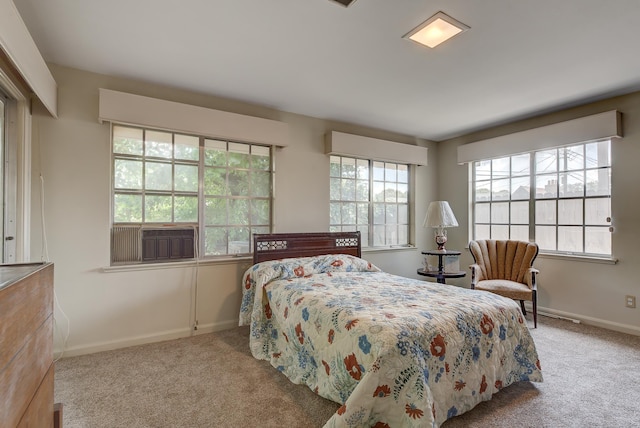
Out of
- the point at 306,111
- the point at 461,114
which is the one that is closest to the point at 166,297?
the point at 306,111

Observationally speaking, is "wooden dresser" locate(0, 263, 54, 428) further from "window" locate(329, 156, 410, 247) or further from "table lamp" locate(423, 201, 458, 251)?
"table lamp" locate(423, 201, 458, 251)

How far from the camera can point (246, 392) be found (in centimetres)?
210

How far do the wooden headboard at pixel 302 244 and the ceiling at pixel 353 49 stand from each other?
1.49 meters

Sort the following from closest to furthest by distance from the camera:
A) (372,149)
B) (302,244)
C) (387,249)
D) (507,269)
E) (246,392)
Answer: (246,392) < (302,244) < (507,269) < (372,149) < (387,249)

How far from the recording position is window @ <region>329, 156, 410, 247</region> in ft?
13.8

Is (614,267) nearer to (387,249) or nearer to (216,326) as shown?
(387,249)

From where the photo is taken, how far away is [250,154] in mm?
3590

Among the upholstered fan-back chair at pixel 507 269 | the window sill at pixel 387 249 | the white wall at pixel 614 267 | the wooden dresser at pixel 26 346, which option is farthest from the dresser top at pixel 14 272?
the white wall at pixel 614 267

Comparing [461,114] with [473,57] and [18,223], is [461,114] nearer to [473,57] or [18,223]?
[473,57]

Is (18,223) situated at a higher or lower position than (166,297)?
higher

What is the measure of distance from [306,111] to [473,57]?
1.86 m

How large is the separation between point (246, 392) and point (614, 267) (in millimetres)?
3831

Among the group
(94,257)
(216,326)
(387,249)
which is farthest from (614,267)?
(94,257)

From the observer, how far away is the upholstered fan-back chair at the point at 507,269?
3307mm
